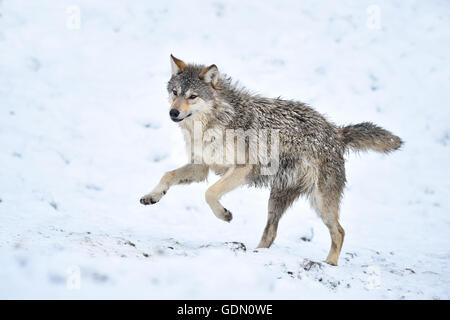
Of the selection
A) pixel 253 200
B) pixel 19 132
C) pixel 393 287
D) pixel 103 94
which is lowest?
pixel 393 287

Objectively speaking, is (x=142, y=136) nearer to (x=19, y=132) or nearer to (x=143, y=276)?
(x=19, y=132)

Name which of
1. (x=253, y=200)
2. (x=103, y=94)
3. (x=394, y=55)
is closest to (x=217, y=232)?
(x=253, y=200)

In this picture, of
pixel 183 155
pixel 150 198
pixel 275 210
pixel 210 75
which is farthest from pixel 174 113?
pixel 183 155

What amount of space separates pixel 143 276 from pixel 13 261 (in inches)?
37.8

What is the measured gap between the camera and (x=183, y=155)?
340 inches

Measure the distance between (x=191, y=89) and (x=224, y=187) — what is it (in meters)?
1.22

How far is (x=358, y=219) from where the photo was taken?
25.9 ft

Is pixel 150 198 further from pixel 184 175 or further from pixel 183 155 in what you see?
pixel 183 155

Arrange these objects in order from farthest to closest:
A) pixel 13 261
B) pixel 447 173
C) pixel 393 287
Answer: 1. pixel 447 173
2. pixel 393 287
3. pixel 13 261

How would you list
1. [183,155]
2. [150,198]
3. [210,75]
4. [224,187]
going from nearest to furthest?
[150,198] → [224,187] → [210,75] → [183,155]

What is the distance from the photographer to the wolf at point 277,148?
19.2 ft

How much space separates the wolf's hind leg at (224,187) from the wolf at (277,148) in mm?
12

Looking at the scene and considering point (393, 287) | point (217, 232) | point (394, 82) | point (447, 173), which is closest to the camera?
point (393, 287)

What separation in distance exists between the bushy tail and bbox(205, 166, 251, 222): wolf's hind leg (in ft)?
4.91
